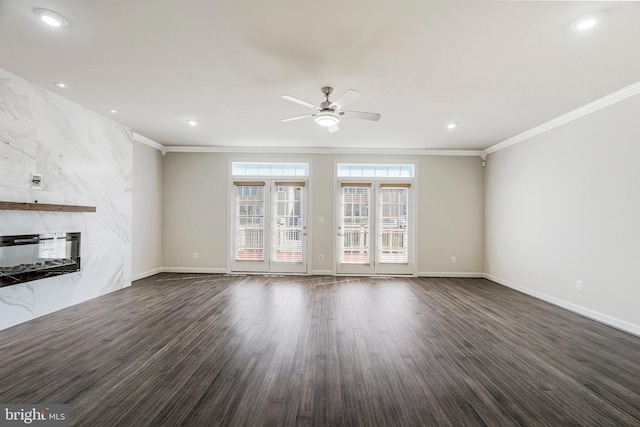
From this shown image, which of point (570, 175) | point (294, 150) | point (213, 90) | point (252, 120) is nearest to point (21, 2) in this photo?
point (213, 90)

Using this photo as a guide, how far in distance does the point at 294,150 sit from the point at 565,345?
542cm

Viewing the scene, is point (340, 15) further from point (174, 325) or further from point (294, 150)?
point (294, 150)

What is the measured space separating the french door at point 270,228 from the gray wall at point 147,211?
160 cm

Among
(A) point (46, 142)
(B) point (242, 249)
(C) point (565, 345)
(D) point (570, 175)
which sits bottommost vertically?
(C) point (565, 345)

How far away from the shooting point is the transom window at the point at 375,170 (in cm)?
663

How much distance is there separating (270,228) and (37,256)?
3.77 m

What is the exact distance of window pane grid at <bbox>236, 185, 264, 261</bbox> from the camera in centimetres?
661

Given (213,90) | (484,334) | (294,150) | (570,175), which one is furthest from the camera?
(294,150)

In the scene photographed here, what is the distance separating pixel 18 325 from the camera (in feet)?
11.1

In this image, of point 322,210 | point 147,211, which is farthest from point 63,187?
point 322,210

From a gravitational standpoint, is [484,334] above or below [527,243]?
below

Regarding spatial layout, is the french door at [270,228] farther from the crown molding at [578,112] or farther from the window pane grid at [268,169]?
the crown molding at [578,112]

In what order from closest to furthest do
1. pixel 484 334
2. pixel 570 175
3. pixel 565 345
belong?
pixel 565 345, pixel 484 334, pixel 570 175

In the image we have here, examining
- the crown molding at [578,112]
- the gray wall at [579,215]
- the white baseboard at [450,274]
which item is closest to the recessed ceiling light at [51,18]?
the crown molding at [578,112]
